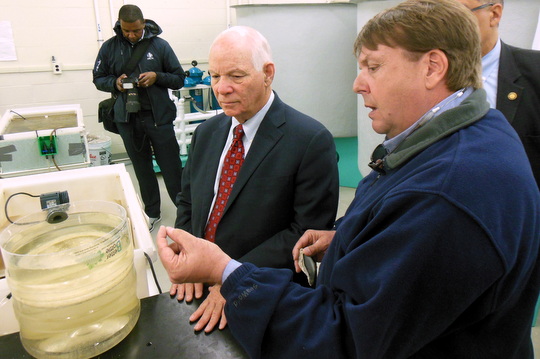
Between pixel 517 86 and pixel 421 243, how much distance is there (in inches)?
44.8

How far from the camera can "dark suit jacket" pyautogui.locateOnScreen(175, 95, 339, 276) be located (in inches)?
48.6

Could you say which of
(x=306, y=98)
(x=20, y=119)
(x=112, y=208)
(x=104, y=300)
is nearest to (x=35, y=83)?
(x=20, y=119)

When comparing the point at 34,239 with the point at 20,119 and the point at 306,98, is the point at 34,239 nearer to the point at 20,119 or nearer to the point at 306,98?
the point at 20,119

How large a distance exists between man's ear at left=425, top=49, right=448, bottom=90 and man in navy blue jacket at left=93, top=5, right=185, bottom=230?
2.48 meters

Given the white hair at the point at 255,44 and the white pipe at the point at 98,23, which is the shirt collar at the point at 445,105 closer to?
the white hair at the point at 255,44

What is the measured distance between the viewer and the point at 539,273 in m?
0.64

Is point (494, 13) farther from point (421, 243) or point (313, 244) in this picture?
point (421, 243)

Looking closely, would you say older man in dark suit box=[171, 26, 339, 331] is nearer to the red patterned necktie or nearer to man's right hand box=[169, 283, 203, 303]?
the red patterned necktie

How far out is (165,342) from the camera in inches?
27.1

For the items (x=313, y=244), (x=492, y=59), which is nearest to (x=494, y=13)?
(x=492, y=59)

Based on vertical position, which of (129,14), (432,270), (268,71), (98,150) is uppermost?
(129,14)

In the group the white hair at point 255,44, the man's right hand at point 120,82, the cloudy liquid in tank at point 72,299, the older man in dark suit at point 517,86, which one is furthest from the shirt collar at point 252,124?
the man's right hand at point 120,82

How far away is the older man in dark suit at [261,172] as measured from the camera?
1.24 meters

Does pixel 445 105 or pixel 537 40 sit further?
pixel 537 40
